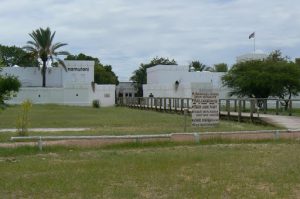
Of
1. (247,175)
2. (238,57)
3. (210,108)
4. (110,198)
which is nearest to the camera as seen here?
(110,198)

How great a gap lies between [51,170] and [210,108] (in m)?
11.8

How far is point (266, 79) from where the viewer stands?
43.6 meters

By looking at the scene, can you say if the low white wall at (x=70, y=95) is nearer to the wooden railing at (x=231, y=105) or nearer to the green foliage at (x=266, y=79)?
the wooden railing at (x=231, y=105)

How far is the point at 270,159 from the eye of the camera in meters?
11.8

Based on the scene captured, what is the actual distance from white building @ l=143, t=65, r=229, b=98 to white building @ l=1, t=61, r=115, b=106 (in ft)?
22.1

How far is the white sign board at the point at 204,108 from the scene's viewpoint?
2111cm

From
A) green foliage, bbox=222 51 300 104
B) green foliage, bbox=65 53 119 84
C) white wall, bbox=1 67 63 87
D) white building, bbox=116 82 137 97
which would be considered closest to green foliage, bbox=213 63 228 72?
white building, bbox=116 82 137 97

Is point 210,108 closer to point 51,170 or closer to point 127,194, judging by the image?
point 51,170

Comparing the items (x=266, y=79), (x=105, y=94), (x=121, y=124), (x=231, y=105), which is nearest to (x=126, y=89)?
(x=105, y=94)

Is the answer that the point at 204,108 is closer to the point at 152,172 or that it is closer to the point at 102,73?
the point at 152,172

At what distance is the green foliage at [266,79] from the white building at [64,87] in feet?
99.8

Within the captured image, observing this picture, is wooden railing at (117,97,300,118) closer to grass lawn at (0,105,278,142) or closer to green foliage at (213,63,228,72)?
grass lawn at (0,105,278,142)

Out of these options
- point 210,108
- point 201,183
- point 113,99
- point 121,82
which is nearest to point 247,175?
point 201,183

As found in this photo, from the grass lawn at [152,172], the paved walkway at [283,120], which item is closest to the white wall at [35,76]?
the paved walkway at [283,120]
